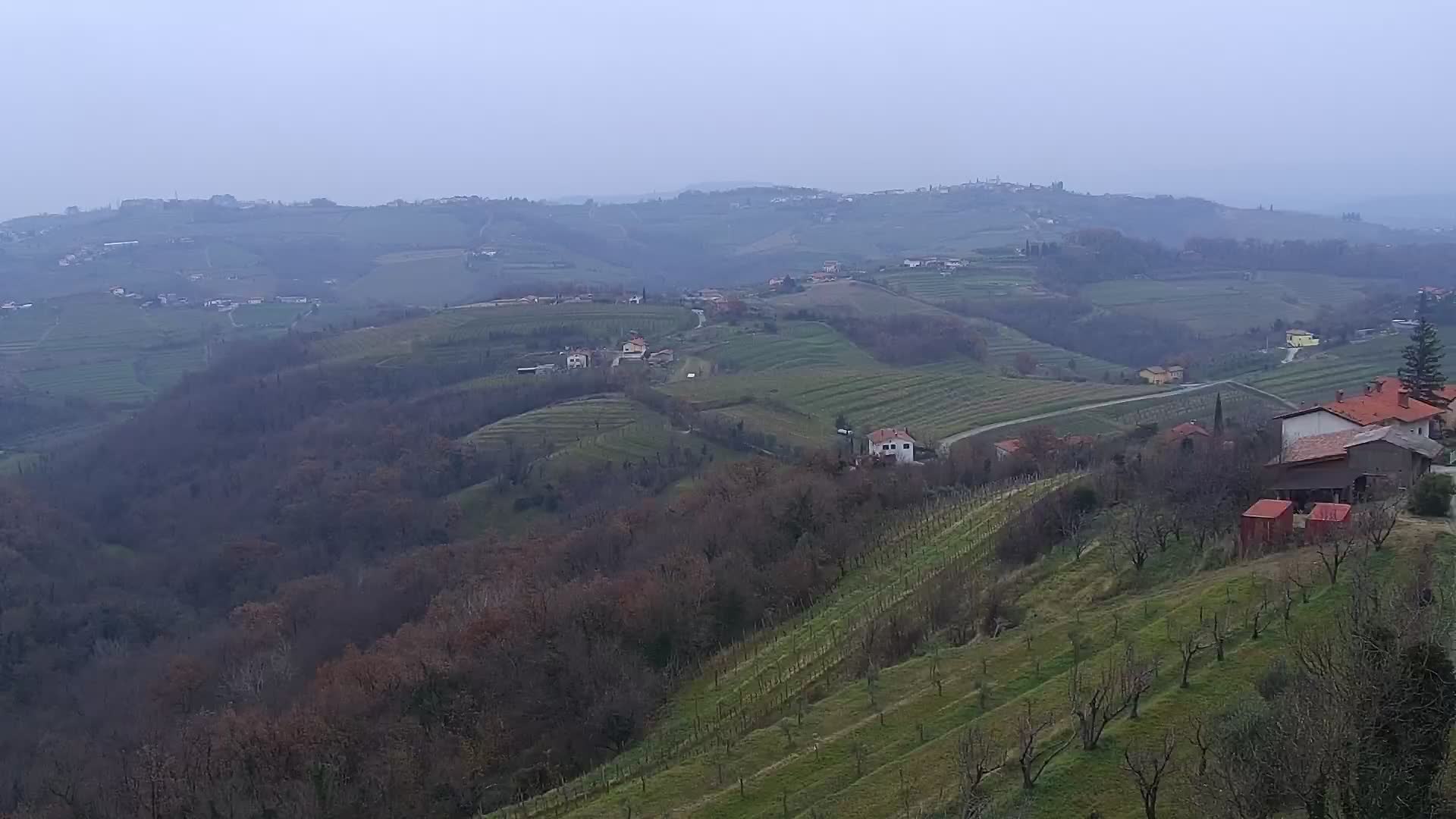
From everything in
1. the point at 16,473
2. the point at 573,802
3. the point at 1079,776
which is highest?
the point at 1079,776

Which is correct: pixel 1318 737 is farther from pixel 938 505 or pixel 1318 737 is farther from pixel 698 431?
pixel 698 431

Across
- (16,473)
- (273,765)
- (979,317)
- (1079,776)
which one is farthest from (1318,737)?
(979,317)

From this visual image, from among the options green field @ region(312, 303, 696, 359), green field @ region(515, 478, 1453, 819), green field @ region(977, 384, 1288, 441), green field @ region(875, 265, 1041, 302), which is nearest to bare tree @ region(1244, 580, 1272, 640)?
green field @ region(515, 478, 1453, 819)

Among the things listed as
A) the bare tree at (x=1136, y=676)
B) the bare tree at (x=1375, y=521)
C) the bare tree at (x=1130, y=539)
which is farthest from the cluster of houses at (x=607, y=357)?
the bare tree at (x=1136, y=676)

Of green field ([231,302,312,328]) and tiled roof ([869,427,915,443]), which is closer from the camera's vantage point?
tiled roof ([869,427,915,443])

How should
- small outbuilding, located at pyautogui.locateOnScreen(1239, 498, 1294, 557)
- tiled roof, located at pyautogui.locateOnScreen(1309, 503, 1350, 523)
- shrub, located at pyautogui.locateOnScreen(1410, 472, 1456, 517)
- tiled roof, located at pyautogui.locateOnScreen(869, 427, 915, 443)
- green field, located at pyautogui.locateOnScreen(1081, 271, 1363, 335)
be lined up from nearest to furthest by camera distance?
shrub, located at pyautogui.locateOnScreen(1410, 472, 1456, 517), tiled roof, located at pyautogui.locateOnScreen(1309, 503, 1350, 523), small outbuilding, located at pyautogui.locateOnScreen(1239, 498, 1294, 557), tiled roof, located at pyautogui.locateOnScreen(869, 427, 915, 443), green field, located at pyautogui.locateOnScreen(1081, 271, 1363, 335)

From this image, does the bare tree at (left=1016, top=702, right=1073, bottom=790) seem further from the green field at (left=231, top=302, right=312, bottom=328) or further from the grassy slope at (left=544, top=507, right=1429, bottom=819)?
the green field at (left=231, top=302, right=312, bottom=328)

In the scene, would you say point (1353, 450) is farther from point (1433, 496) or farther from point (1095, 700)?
point (1095, 700)
